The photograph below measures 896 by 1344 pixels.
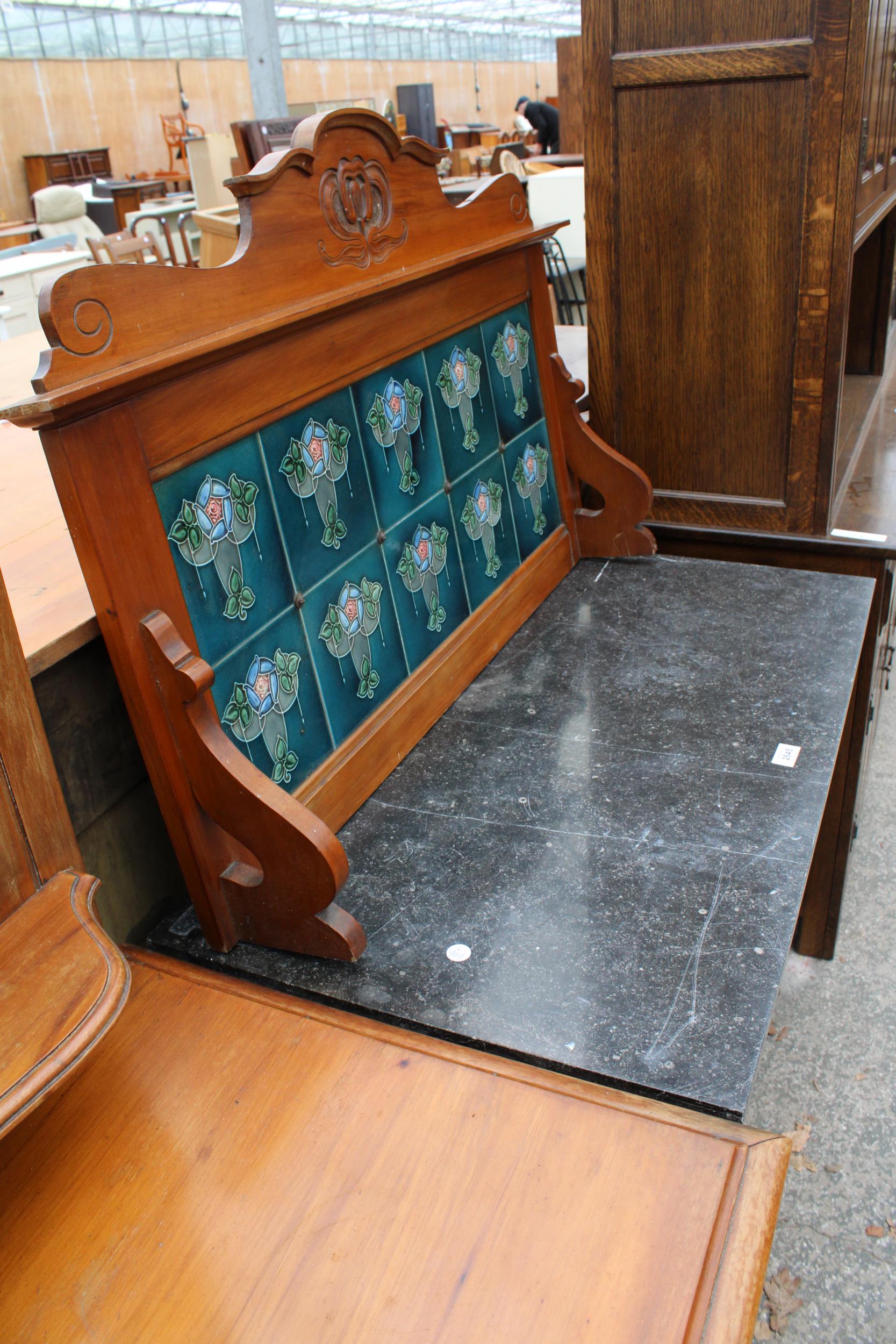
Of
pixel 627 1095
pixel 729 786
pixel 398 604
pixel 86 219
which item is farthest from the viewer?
pixel 86 219

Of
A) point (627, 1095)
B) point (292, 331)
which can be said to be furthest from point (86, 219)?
point (627, 1095)

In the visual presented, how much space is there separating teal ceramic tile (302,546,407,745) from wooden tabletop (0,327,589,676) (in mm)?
279

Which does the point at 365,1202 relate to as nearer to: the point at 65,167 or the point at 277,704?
the point at 277,704

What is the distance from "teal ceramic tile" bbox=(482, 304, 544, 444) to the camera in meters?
1.75

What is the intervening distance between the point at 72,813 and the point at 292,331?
2.05 ft

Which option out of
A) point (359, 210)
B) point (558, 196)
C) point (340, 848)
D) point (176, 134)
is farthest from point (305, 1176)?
point (176, 134)

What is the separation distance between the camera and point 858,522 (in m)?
2.00

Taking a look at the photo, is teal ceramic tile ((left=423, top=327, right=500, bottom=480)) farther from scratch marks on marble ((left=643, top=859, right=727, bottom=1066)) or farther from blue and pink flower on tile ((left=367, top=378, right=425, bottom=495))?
scratch marks on marble ((left=643, top=859, right=727, bottom=1066))

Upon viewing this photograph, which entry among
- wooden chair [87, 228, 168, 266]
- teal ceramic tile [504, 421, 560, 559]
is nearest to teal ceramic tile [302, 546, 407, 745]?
teal ceramic tile [504, 421, 560, 559]

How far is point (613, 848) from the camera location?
1235 mm

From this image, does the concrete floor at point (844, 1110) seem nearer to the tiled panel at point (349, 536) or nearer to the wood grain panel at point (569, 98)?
the tiled panel at point (349, 536)

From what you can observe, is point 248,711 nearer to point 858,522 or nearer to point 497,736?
point 497,736

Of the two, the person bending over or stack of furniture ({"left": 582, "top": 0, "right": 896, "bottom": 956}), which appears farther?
the person bending over

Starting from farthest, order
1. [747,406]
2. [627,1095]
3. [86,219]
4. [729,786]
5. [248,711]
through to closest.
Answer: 1. [86,219]
2. [747,406]
3. [729,786]
4. [248,711]
5. [627,1095]
